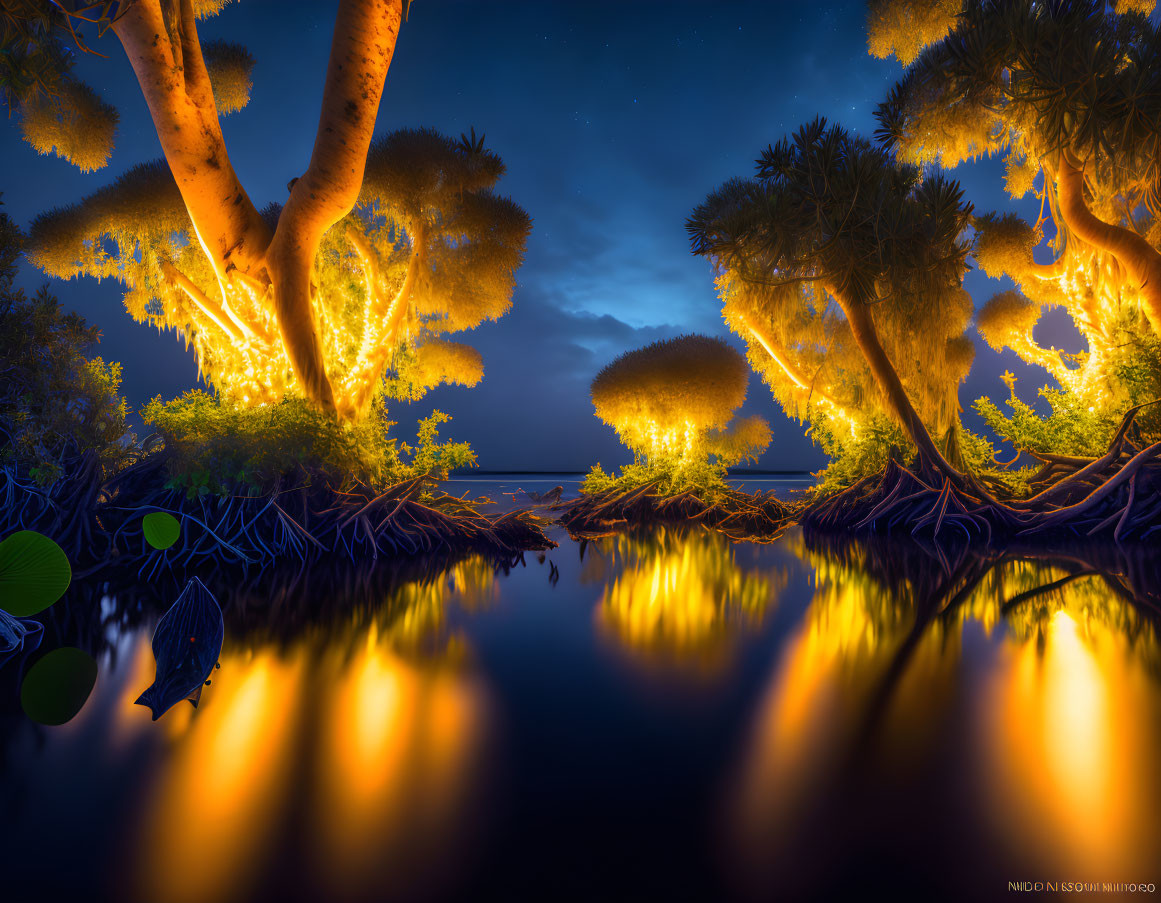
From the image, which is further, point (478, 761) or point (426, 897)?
point (478, 761)

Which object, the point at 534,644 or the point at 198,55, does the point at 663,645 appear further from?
the point at 198,55

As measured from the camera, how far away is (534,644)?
5.27 feet

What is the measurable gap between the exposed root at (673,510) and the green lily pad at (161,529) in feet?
12.6

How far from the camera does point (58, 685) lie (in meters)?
1.19

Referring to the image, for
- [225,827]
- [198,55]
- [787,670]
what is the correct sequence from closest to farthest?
[225,827], [787,670], [198,55]

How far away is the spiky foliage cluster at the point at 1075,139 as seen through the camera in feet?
14.8

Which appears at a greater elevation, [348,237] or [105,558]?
[348,237]

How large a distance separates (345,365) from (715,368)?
534 centimetres

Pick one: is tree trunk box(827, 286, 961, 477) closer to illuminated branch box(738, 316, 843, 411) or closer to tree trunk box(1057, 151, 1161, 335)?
illuminated branch box(738, 316, 843, 411)

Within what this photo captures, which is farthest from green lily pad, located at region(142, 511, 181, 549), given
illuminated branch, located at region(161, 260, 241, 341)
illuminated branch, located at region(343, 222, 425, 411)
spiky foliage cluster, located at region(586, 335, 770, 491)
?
spiky foliage cluster, located at region(586, 335, 770, 491)

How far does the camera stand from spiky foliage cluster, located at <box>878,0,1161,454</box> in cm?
452

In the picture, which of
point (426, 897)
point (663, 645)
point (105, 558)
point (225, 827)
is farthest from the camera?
point (105, 558)

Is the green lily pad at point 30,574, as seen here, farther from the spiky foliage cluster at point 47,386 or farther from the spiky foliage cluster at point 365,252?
the spiky foliage cluster at point 365,252

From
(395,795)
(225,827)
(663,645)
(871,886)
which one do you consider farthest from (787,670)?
(225,827)
